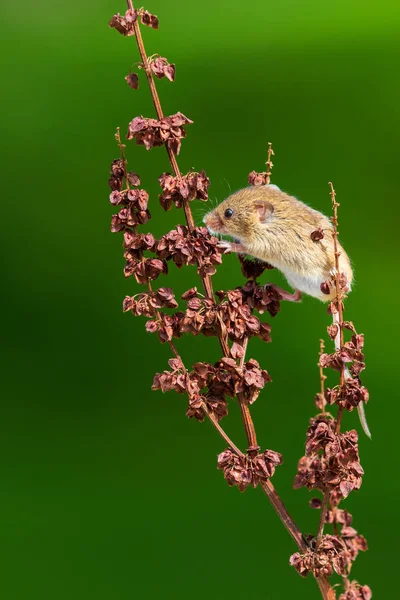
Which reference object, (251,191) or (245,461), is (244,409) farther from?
(251,191)

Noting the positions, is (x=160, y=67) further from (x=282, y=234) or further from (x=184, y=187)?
(x=282, y=234)

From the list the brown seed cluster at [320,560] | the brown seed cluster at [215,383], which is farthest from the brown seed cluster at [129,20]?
the brown seed cluster at [320,560]

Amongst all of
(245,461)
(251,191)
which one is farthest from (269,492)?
(251,191)

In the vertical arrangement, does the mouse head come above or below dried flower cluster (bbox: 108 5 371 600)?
above

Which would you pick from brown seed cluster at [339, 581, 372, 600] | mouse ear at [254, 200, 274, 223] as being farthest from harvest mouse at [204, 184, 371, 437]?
brown seed cluster at [339, 581, 372, 600]

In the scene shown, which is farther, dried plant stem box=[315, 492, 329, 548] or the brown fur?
the brown fur

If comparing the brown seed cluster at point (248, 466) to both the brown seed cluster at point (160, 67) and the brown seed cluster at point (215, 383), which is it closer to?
the brown seed cluster at point (215, 383)

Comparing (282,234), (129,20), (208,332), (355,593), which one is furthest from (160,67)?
(355,593)

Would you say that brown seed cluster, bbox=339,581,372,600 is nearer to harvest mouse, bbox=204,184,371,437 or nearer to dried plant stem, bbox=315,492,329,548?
dried plant stem, bbox=315,492,329,548
